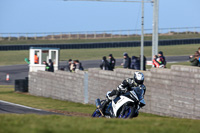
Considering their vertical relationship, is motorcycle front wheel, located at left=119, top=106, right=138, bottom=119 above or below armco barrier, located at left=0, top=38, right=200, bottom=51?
below

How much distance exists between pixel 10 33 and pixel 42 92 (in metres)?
42.9

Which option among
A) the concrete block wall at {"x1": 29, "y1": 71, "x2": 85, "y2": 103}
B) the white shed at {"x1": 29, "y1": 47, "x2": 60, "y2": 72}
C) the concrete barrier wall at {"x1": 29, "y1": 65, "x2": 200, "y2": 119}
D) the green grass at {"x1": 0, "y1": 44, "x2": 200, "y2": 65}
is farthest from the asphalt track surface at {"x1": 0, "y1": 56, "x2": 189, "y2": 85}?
the concrete barrier wall at {"x1": 29, "y1": 65, "x2": 200, "y2": 119}

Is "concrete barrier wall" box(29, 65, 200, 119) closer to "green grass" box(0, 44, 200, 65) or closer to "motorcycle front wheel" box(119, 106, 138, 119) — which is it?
"motorcycle front wheel" box(119, 106, 138, 119)

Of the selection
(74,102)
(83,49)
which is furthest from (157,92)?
(83,49)

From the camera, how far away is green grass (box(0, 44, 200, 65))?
5426 centimetres

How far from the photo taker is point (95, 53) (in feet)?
192

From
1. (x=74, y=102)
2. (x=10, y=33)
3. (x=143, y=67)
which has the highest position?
(x=10, y=33)

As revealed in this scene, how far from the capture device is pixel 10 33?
6862 cm

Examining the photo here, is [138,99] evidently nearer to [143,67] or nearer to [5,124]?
[5,124]

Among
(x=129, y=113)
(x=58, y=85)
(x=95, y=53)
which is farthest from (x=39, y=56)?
(x=95, y=53)

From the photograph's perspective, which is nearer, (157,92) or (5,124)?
(5,124)

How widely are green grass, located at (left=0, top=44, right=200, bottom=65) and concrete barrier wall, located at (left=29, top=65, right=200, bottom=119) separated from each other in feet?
98.2

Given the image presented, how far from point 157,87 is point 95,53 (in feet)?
137

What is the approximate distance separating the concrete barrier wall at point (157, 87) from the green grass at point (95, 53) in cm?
2994
